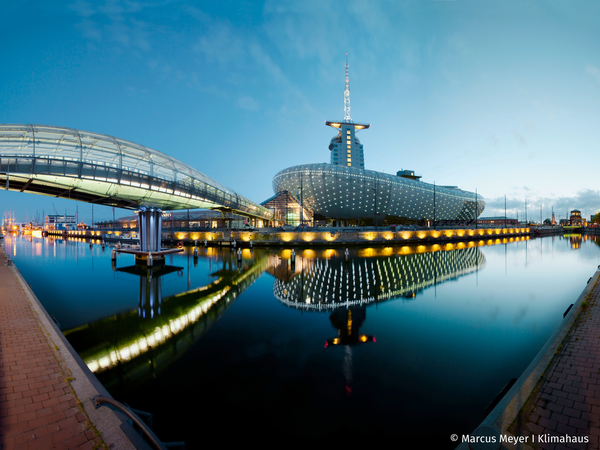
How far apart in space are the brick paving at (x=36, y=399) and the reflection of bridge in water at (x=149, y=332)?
108 cm

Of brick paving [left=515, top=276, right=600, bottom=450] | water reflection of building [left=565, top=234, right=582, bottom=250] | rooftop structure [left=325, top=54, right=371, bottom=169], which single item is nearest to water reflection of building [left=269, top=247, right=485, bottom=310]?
brick paving [left=515, top=276, right=600, bottom=450]

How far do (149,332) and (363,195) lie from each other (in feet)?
243

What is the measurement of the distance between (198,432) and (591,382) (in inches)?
244

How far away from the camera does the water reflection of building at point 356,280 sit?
11.4 metres

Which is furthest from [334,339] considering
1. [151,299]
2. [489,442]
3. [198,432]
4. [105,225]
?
[105,225]

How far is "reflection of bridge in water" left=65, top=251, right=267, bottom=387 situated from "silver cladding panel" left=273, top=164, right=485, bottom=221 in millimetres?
59402

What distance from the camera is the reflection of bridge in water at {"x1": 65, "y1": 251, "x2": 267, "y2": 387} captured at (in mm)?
6047

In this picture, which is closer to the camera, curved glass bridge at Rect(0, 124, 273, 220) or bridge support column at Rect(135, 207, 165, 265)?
curved glass bridge at Rect(0, 124, 273, 220)

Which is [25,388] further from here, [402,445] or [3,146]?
[3,146]

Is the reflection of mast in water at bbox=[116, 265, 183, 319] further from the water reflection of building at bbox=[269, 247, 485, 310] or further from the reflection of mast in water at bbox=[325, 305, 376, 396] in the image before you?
the reflection of mast in water at bbox=[325, 305, 376, 396]

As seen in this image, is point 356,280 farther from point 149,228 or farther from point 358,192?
point 358,192

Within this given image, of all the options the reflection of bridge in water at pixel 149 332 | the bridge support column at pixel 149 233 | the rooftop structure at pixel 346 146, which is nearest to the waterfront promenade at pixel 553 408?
the reflection of bridge in water at pixel 149 332

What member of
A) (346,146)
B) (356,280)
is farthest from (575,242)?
(346,146)

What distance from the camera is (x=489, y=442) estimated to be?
267cm
